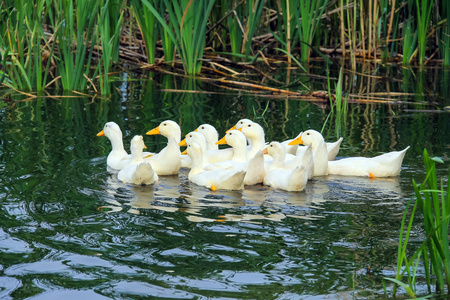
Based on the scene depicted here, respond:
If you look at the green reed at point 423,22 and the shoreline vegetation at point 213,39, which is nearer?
the shoreline vegetation at point 213,39

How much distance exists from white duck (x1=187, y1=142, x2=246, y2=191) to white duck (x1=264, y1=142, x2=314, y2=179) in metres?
0.70

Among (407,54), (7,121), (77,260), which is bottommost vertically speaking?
(77,260)

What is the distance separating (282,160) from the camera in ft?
23.6

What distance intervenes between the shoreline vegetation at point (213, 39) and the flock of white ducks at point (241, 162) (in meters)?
3.24

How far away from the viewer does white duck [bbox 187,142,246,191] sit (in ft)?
21.1

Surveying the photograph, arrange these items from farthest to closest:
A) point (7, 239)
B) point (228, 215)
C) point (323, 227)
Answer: point (228, 215) < point (323, 227) < point (7, 239)

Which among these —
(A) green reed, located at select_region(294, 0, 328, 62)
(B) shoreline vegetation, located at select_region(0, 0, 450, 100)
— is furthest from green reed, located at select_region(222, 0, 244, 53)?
(A) green reed, located at select_region(294, 0, 328, 62)

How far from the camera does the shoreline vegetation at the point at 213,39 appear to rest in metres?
10.8

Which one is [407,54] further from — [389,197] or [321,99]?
[389,197]

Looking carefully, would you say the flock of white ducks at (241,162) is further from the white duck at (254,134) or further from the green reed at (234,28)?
the green reed at (234,28)

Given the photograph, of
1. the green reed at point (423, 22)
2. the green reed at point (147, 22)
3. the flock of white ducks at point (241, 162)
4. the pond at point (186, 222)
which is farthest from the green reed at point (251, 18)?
the flock of white ducks at point (241, 162)

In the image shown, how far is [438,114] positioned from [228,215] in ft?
19.8

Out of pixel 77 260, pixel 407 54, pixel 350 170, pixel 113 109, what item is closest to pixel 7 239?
pixel 77 260

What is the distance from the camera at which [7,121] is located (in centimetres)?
918
